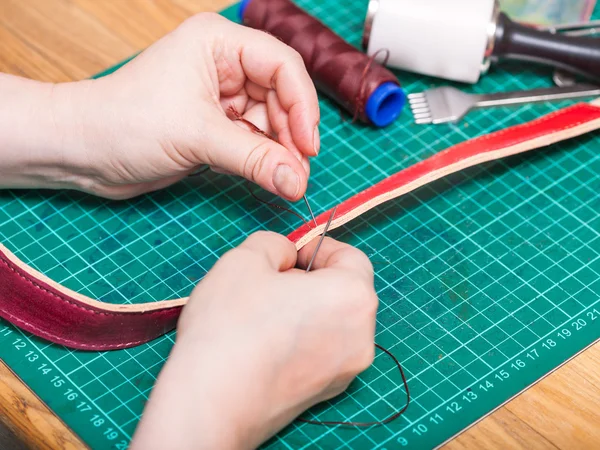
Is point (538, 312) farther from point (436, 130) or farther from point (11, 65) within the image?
point (11, 65)

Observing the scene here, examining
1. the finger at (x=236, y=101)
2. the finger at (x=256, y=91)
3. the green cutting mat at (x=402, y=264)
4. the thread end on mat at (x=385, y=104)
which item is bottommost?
the green cutting mat at (x=402, y=264)

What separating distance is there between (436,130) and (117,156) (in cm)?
81

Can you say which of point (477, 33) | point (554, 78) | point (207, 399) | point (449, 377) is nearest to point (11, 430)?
point (207, 399)

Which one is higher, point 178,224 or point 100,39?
point 100,39

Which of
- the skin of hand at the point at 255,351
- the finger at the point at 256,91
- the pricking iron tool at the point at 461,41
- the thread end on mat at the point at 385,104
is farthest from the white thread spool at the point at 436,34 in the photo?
the skin of hand at the point at 255,351

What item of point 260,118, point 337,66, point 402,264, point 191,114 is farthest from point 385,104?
point 191,114

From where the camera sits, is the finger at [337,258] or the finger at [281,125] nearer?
the finger at [337,258]

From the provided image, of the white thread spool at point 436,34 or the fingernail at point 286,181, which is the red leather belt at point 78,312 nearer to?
the fingernail at point 286,181

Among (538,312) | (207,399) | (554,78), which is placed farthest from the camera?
(554,78)

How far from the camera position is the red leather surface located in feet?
4.87

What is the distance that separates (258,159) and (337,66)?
1.73 ft

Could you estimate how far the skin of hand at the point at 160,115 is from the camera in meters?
1.62

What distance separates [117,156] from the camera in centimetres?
166

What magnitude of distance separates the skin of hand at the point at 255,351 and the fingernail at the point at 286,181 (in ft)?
0.67
